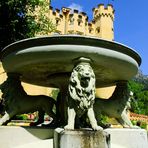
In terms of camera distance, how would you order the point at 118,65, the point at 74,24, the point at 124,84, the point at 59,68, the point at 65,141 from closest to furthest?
the point at 65,141 < the point at 118,65 < the point at 59,68 < the point at 124,84 < the point at 74,24

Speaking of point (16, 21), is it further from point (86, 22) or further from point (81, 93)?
point (86, 22)

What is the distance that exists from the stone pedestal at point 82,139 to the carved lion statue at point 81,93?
0.18 m

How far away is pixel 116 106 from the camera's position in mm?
5035

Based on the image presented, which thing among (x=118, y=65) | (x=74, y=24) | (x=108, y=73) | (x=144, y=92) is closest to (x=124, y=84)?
(x=108, y=73)

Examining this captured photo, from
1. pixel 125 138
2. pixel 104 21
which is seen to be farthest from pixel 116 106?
pixel 104 21

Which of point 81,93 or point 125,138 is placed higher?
point 81,93

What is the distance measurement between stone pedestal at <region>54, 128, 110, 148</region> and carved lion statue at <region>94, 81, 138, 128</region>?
1030 mm

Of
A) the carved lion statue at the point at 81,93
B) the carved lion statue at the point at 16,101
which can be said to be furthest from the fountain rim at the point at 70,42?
the carved lion statue at the point at 16,101

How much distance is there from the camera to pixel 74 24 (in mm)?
52688

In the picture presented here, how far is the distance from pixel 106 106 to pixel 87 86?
3.12ft

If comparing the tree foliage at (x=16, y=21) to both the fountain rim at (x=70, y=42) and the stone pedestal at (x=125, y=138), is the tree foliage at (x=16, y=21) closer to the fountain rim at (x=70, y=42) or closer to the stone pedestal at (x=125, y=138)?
the fountain rim at (x=70, y=42)

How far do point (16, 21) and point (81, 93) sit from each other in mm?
8227

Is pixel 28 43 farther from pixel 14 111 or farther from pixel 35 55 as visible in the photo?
pixel 14 111

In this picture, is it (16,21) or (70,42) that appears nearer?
(70,42)
